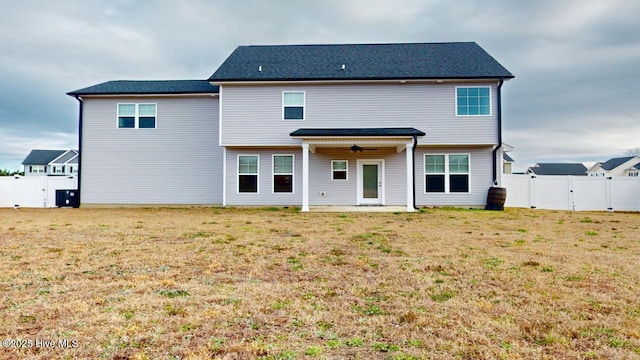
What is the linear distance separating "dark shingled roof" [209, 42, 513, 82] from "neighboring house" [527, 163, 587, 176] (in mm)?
44930

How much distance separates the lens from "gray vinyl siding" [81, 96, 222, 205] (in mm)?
16828

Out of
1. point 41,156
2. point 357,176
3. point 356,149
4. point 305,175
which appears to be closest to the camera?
point 305,175

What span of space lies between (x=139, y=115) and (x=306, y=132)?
321 inches

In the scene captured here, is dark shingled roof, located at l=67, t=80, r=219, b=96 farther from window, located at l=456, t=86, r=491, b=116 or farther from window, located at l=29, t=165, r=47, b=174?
window, located at l=29, t=165, r=47, b=174

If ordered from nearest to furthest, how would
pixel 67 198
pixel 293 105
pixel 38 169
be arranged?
1. pixel 293 105
2. pixel 67 198
3. pixel 38 169

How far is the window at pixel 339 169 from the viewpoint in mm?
16188

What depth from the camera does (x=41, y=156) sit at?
58.8m

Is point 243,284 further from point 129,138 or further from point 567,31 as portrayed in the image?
point 567,31

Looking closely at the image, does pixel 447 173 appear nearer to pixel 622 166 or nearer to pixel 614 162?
pixel 622 166

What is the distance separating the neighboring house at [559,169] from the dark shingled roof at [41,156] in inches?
2920

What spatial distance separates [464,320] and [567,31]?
1856cm

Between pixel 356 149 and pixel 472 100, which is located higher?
pixel 472 100

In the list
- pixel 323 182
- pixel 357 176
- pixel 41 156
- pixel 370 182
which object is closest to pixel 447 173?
pixel 370 182

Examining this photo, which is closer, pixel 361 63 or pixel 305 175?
pixel 305 175
